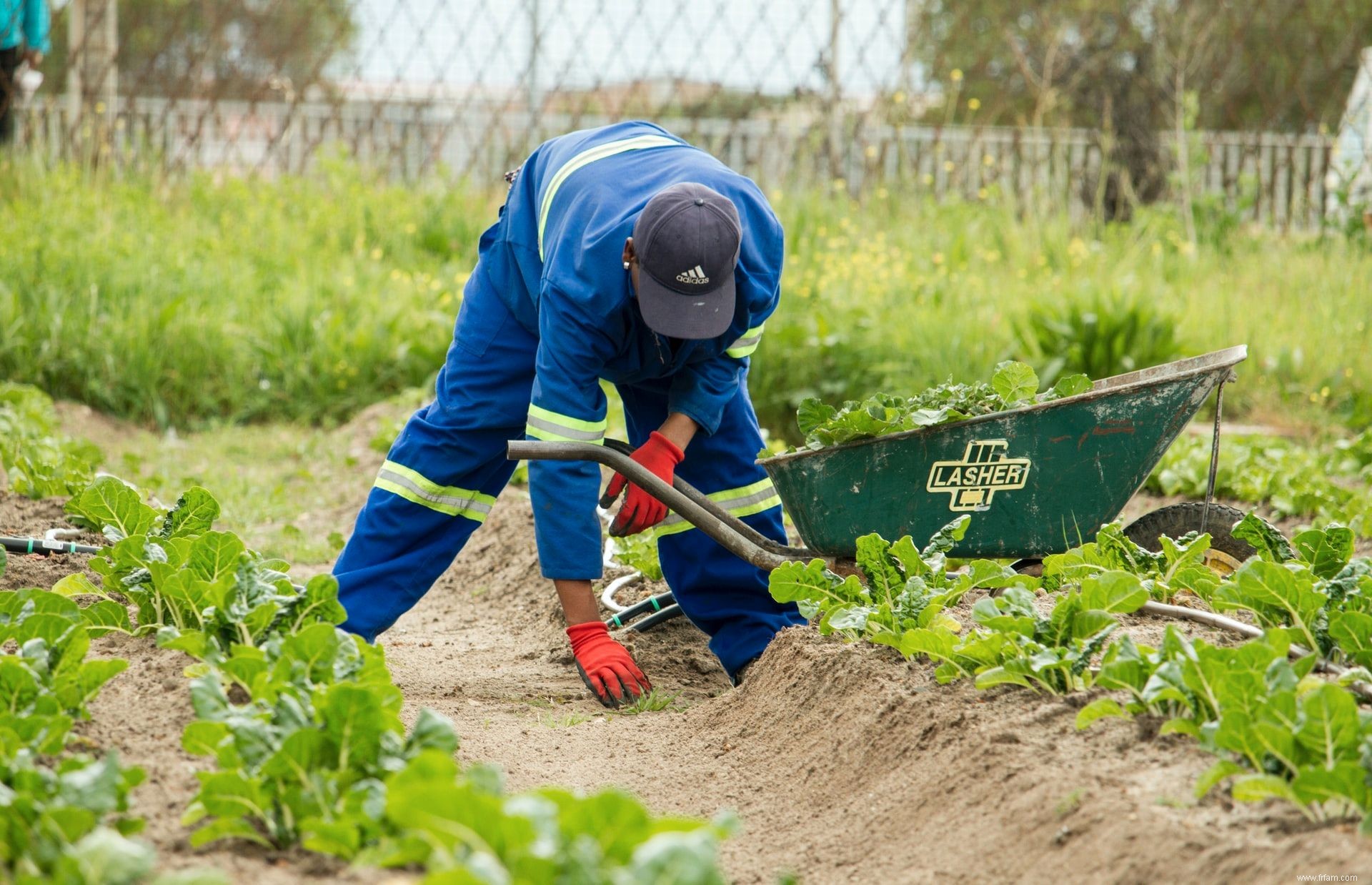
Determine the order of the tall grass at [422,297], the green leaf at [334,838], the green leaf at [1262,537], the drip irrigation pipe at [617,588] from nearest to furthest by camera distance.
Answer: the green leaf at [334,838]
the green leaf at [1262,537]
the drip irrigation pipe at [617,588]
the tall grass at [422,297]

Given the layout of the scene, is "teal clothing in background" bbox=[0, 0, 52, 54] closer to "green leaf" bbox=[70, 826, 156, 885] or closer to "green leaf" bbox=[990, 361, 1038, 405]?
"green leaf" bbox=[990, 361, 1038, 405]

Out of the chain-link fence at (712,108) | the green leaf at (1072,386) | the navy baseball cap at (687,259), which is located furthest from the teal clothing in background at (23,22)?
the green leaf at (1072,386)

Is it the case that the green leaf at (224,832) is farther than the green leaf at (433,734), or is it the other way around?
the green leaf at (433,734)

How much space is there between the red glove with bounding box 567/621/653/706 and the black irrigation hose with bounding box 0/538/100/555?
4.27 feet

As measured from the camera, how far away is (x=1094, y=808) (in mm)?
1967

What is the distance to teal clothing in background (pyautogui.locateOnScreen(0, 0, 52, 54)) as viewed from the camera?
7832 mm

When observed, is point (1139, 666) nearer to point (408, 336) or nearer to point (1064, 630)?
point (1064, 630)

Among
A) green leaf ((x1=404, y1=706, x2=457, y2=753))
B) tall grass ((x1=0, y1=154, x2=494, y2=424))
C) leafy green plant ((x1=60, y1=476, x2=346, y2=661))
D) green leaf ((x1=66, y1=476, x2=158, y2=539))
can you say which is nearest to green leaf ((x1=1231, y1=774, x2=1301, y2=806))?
green leaf ((x1=404, y1=706, x2=457, y2=753))

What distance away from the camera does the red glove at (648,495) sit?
3131mm

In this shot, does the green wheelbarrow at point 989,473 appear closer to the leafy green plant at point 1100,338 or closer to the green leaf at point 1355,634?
the green leaf at point 1355,634

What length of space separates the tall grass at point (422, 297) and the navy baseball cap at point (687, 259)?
344 cm

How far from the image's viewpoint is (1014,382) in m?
3.09

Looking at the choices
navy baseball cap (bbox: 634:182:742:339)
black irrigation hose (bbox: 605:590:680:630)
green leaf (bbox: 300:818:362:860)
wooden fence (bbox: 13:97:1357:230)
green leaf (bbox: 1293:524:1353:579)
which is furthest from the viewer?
wooden fence (bbox: 13:97:1357:230)

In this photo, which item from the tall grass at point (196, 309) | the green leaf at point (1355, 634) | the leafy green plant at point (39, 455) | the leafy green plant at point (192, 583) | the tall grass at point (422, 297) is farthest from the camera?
the tall grass at point (196, 309)
